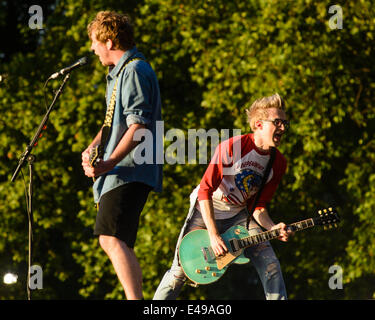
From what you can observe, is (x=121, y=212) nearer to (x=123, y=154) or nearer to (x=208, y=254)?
(x=123, y=154)

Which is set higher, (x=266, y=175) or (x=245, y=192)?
(x=266, y=175)

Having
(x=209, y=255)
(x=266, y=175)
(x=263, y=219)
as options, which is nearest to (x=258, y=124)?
(x=266, y=175)

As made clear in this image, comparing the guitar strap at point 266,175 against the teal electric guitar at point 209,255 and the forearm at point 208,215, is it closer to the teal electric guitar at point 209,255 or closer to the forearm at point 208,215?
the teal electric guitar at point 209,255

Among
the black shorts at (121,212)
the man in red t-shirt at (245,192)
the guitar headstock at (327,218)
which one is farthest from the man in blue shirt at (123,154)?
the guitar headstock at (327,218)

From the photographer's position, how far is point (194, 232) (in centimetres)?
460

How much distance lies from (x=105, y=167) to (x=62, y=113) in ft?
21.1

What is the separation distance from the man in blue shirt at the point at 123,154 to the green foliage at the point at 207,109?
4848 mm

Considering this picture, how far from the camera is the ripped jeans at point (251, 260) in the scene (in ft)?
14.4

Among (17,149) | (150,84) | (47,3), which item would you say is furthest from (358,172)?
(47,3)

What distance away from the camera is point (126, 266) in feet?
12.2

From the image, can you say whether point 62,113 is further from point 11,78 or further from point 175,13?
point 175,13

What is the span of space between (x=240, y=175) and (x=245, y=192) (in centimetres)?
13

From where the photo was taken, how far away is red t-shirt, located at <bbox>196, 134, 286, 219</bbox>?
448cm

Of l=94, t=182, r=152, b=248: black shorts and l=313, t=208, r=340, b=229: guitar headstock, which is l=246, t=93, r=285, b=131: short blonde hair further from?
l=94, t=182, r=152, b=248: black shorts
